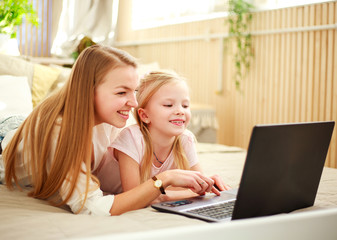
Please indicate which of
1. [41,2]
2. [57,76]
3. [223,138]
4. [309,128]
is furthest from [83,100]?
[41,2]

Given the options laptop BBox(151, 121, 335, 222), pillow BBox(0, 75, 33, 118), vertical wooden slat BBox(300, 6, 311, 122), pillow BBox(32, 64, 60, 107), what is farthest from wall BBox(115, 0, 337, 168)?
laptop BBox(151, 121, 335, 222)

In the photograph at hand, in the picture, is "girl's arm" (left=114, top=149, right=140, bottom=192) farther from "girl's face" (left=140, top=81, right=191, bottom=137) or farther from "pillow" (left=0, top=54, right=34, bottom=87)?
"pillow" (left=0, top=54, right=34, bottom=87)

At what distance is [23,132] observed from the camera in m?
1.34

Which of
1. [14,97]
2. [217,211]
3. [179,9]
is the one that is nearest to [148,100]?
[217,211]

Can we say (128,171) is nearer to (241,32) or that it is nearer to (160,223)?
(160,223)

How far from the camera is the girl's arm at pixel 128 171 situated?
1319 millimetres

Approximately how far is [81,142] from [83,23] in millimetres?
3828

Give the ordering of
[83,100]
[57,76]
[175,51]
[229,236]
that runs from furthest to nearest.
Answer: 1. [175,51]
2. [57,76]
3. [83,100]
4. [229,236]

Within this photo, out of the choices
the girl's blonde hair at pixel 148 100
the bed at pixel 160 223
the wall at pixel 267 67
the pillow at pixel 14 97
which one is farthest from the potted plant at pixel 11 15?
the wall at pixel 267 67

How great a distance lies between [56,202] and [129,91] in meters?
0.39

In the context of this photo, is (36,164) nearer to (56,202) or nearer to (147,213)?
(56,202)

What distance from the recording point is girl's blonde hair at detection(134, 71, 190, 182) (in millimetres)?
1424

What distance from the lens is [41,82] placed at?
254 centimetres

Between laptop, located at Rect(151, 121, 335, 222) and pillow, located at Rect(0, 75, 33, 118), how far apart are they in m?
1.15
